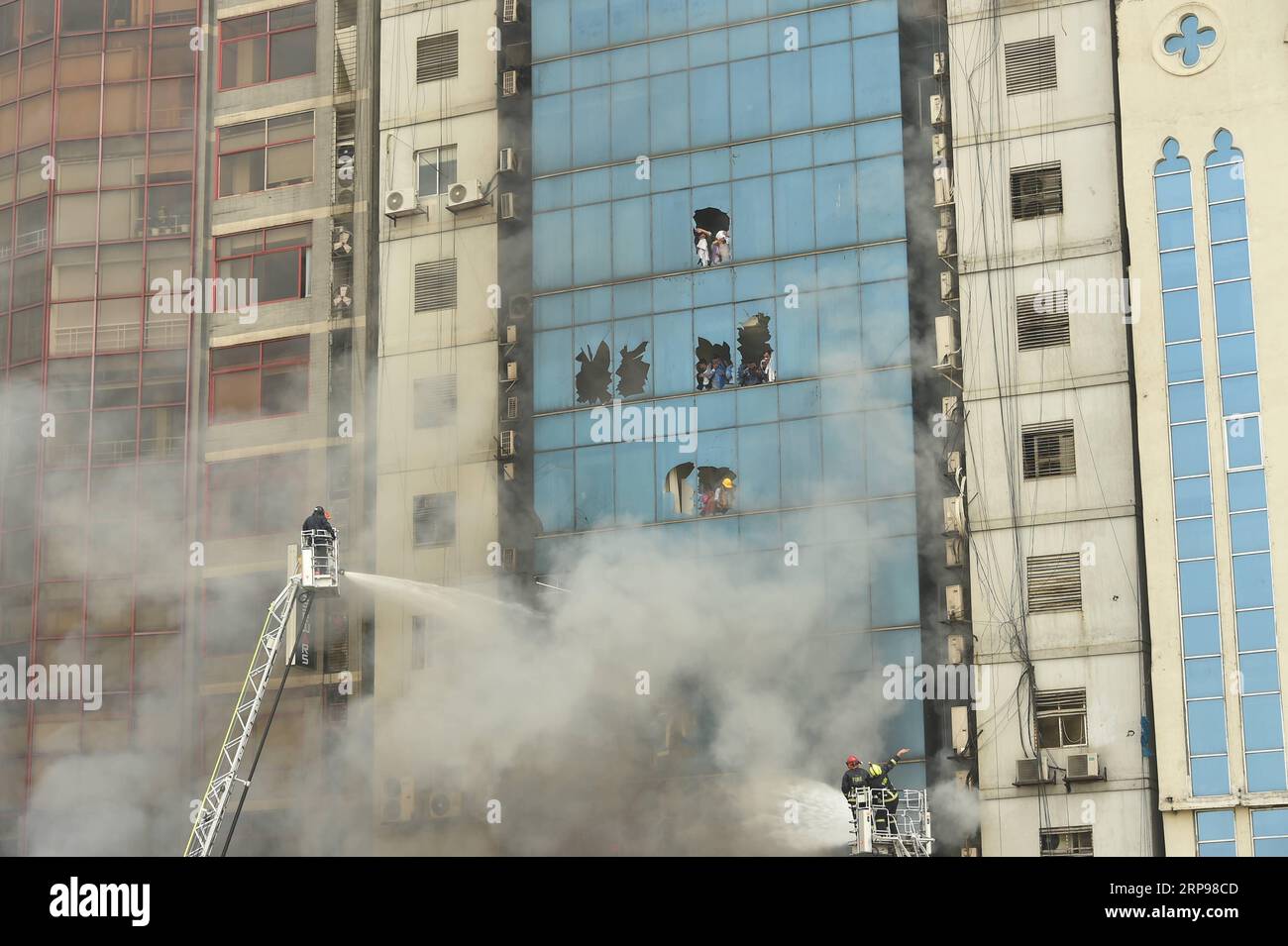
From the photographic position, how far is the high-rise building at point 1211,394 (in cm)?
4588

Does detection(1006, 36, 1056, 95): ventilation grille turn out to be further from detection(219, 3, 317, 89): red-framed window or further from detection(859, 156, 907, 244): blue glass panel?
detection(219, 3, 317, 89): red-framed window

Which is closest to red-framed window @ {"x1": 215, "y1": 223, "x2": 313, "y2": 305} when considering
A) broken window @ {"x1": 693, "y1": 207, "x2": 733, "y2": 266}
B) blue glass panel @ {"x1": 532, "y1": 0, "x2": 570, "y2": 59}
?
blue glass panel @ {"x1": 532, "y1": 0, "x2": 570, "y2": 59}

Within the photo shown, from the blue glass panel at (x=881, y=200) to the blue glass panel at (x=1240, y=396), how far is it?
843 centimetres

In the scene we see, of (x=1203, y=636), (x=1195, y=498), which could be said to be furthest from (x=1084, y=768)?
(x=1195, y=498)

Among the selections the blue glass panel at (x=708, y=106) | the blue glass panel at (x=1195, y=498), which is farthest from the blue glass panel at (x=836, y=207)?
the blue glass panel at (x=1195, y=498)

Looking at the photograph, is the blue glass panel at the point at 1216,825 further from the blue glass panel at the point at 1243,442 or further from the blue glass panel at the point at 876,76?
the blue glass panel at the point at 876,76

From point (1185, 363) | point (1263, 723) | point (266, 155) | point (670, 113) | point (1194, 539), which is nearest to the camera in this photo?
point (1263, 723)

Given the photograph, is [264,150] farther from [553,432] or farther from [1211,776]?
[1211,776]

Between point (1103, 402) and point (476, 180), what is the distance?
17.2 m

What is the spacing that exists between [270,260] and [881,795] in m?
24.3

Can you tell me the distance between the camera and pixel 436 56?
58.3 m

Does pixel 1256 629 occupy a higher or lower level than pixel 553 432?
lower

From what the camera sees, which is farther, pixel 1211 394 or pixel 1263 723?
pixel 1211 394
